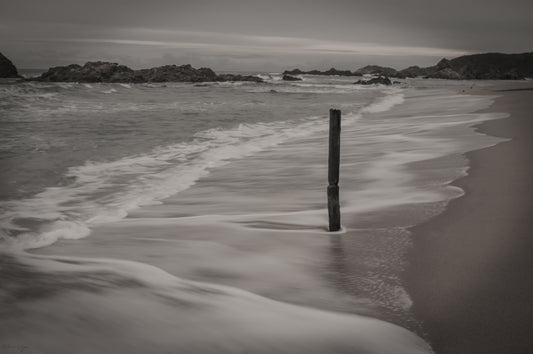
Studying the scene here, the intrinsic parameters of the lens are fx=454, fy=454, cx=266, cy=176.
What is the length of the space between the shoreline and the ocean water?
192 mm

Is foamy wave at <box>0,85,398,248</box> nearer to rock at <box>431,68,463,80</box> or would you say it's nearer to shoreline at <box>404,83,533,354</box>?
shoreline at <box>404,83,533,354</box>

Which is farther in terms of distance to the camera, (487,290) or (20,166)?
(20,166)

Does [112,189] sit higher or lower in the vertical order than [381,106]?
lower

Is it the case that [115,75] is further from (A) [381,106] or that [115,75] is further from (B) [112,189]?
(B) [112,189]

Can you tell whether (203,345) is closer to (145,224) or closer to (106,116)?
(145,224)

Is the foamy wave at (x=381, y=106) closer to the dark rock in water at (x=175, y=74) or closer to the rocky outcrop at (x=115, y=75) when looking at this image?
the rocky outcrop at (x=115, y=75)

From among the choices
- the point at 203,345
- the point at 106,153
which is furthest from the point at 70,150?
the point at 203,345

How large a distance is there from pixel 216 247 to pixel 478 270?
8.82ft

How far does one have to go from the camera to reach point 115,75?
234 ft

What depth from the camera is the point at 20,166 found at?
10828mm

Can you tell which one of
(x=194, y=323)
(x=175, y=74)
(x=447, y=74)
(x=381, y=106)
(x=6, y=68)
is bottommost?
(x=194, y=323)

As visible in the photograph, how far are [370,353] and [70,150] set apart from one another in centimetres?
1202

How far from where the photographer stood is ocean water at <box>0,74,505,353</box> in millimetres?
3393

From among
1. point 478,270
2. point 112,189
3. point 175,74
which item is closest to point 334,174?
point 478,270
